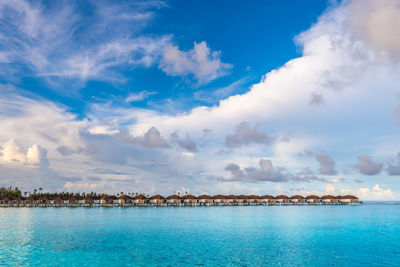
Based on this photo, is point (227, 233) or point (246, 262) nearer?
point (246, 262)

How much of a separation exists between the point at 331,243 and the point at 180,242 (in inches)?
715

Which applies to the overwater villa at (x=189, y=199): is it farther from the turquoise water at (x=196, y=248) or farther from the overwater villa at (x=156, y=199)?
the turquoise water at (x=196, y=248)

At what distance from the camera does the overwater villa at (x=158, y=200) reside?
390ft

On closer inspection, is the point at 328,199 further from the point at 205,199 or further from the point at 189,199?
the point at 189,199

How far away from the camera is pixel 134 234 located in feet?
134

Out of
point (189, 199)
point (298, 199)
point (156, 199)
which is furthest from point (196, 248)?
point (298, 199)

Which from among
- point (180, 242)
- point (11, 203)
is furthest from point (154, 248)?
point (11, 203)

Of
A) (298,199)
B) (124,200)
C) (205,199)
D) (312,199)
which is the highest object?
(124,200)

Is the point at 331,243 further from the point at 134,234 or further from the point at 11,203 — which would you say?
the point at 11,203

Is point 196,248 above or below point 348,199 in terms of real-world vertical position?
above

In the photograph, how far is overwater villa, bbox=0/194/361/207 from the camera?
Answer: 4683 inches

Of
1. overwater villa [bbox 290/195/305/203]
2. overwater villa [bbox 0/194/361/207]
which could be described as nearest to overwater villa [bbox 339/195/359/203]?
overwater villa [bbox 0/194/361/207]

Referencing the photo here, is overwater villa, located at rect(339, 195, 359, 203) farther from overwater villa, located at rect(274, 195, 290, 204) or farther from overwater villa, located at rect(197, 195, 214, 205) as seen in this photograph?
overwater villa, located at rect(197, 195, 214, 205)

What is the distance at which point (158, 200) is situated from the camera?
121500mm
